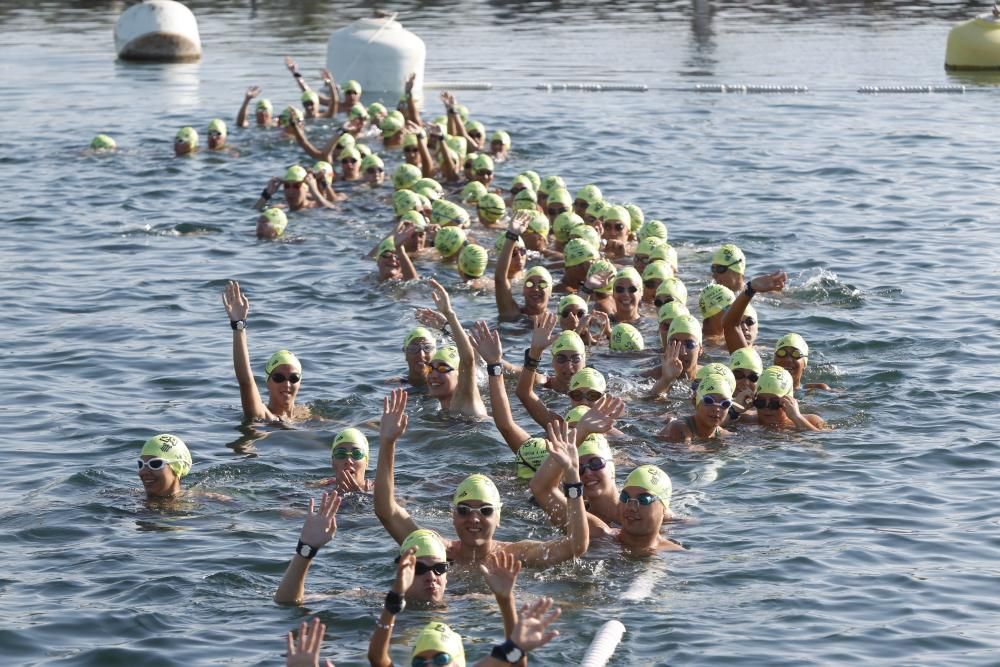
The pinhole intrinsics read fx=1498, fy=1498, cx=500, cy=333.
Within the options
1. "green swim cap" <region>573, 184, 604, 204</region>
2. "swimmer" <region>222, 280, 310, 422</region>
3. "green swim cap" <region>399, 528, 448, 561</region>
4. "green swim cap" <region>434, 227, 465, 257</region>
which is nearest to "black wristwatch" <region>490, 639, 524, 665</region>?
"green swim cap" <region>399, 528, 448, 561</region>

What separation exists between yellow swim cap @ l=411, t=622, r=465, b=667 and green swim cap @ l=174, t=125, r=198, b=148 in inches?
891

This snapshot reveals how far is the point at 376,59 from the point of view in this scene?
1465 inches

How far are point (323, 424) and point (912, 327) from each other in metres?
8.03

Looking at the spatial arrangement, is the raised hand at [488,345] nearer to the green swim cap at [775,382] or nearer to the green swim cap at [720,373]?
the green swim cap at [720,373]

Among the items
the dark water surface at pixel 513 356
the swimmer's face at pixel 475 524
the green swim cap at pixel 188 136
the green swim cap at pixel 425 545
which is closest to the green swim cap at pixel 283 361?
the dark water surface at pixel 513 356

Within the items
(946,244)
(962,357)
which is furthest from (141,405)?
(946,244)

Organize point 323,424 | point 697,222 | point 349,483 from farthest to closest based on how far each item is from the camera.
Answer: point 697,222 → point 323,424 → point 349,483

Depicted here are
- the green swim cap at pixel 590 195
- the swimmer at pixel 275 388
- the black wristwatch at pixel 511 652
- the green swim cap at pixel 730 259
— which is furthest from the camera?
the green swim cap at pixel 590 195

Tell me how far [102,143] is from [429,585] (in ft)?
72.1

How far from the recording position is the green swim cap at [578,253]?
786 inches

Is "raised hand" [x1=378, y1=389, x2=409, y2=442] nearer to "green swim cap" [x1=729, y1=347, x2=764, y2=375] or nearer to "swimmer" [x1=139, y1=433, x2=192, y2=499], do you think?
"swimmer" [x1=139, y1=433, x2=192, y2=499]

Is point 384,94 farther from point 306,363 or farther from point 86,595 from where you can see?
point 86,595

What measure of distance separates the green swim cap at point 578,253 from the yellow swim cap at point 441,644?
11.2m

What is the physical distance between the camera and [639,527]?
1205 cm
